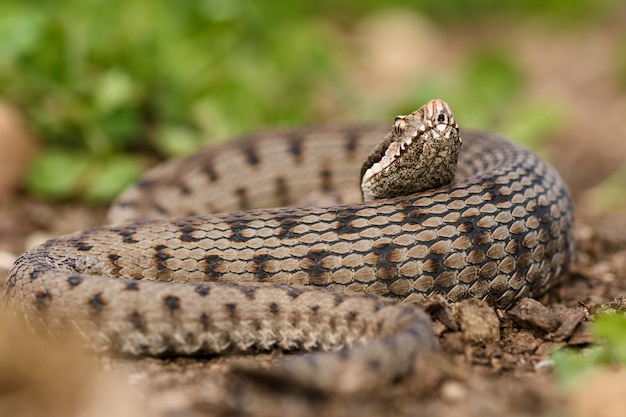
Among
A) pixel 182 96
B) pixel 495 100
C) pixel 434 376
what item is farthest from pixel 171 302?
pixel 495 100

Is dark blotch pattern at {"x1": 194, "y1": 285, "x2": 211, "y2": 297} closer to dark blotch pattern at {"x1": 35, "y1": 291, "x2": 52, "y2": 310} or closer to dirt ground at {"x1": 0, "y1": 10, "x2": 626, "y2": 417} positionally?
dirt ground at {"x1": 0, "y1": 10, "x2": 626, "y2": 417}

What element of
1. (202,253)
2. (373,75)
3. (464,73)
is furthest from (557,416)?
(373,75)

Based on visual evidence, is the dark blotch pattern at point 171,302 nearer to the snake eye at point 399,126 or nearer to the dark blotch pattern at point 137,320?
the dark blotch pattern at point 137,320

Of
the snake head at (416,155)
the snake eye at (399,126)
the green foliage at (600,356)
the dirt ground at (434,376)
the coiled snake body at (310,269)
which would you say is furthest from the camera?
the snake eye at (399,126)

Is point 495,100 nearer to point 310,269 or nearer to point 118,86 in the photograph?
point 118,86

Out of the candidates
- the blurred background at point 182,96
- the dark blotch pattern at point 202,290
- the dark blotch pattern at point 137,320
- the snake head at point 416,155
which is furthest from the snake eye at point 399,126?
the blurred background at point 182,96

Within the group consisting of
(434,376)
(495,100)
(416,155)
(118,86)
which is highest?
(118,86)

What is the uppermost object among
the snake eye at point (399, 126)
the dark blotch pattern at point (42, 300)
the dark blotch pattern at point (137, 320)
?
the snake eye at point (399, 126)
